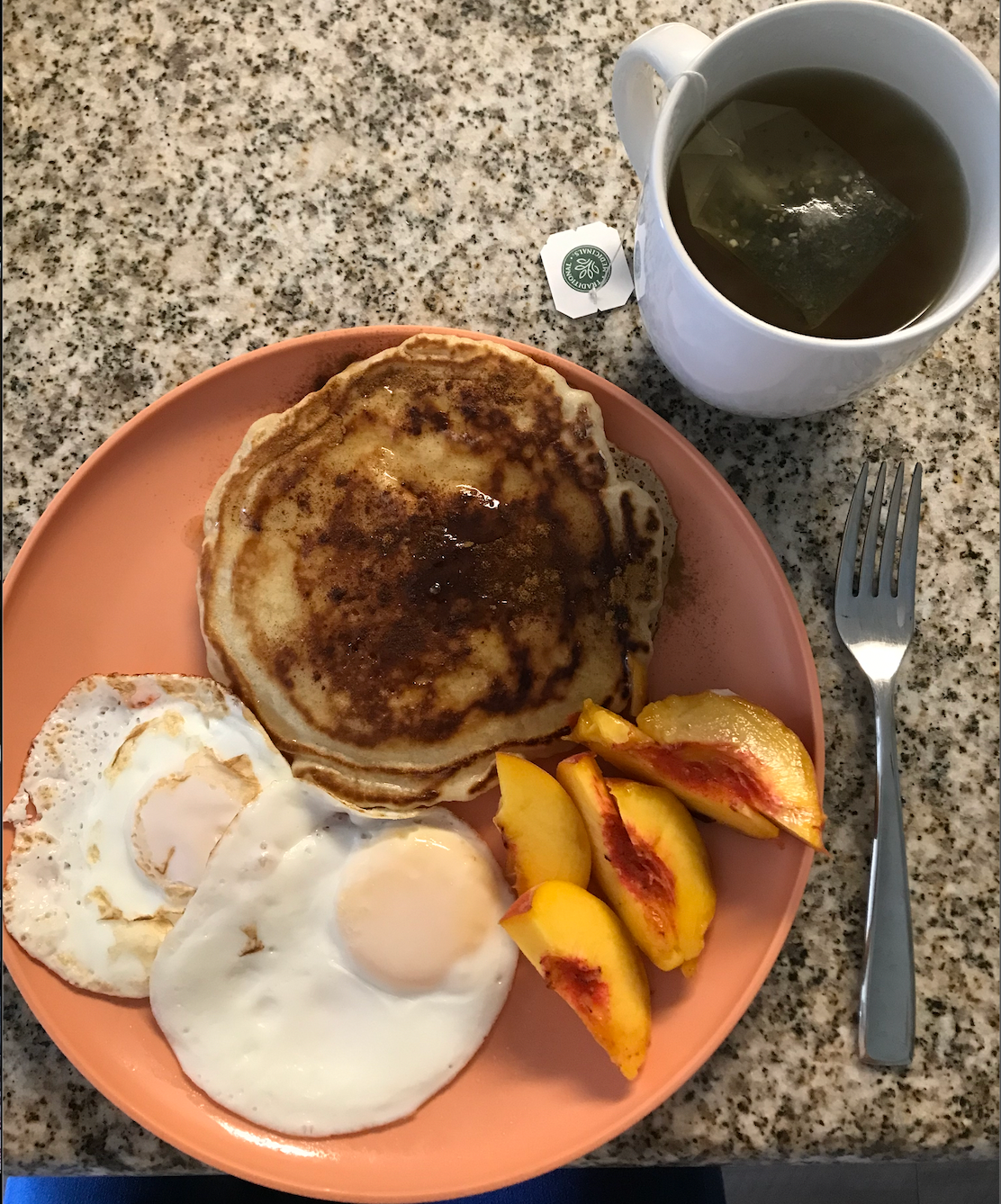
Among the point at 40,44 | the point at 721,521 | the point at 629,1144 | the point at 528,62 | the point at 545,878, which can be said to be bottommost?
the point at 629,1144

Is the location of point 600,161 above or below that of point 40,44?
below

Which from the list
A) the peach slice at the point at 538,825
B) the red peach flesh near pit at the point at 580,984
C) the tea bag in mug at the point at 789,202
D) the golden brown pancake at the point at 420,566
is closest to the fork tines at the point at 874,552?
the golden brown pancake at the point at 420,566

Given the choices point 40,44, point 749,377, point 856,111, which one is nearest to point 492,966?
point 749,377

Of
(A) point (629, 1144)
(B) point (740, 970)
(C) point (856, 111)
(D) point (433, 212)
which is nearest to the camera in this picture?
(C) point (856, 111)

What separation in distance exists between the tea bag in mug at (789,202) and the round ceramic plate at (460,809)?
0.95 feet

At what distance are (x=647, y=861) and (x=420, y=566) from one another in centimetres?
49

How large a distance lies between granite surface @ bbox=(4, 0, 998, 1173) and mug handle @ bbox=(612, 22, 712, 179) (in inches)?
16.3

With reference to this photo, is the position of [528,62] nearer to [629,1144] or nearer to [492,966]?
[492,966]

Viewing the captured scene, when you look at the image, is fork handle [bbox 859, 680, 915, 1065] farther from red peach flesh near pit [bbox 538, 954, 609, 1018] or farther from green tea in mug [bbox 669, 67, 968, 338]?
green tea in mug [bbox 669, 67, 968, 338]

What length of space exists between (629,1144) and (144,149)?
167 cm

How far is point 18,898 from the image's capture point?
1173 millimetres

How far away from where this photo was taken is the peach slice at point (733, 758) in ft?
3.56

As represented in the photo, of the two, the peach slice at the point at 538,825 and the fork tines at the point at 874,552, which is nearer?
the peach slice at the point at 538,825

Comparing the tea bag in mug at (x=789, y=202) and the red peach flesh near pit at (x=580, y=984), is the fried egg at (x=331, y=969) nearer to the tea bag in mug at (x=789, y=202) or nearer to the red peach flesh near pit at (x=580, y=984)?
the red peach flesh near pit at (x=580, y=984)
